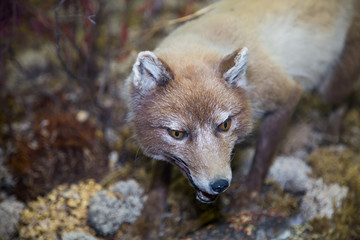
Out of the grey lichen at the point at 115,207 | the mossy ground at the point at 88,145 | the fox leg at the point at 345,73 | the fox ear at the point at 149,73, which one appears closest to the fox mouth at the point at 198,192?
the fox ear at the point at 149,73

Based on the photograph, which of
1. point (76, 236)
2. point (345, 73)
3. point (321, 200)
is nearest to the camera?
point (76, 236)

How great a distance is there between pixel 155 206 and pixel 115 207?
41 cm

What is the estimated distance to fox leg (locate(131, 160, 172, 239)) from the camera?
3159 mm

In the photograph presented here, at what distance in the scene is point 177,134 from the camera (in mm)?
2373

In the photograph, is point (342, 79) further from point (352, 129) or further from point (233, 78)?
point (233, 78)

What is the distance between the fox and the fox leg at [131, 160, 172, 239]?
753 mm

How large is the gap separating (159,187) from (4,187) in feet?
5.51

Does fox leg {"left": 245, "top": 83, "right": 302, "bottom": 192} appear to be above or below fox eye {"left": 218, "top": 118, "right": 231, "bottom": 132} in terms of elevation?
below

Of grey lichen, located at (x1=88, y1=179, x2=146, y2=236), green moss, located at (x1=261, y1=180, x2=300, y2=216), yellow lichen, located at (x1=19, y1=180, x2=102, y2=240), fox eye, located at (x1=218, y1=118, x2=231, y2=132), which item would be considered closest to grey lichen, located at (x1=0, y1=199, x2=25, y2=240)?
yellow lichen, located at (x1=19, y1=180, x2=102, y2=240)

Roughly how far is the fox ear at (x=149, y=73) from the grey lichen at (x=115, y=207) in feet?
4.21

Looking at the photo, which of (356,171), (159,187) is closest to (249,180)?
(159,187)

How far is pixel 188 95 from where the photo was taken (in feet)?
7.67

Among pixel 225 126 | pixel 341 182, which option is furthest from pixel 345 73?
pixel 225 126

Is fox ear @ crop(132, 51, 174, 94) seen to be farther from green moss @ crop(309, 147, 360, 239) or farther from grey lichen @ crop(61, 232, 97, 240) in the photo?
green moss @ crop(309, 147, 360, 239)
